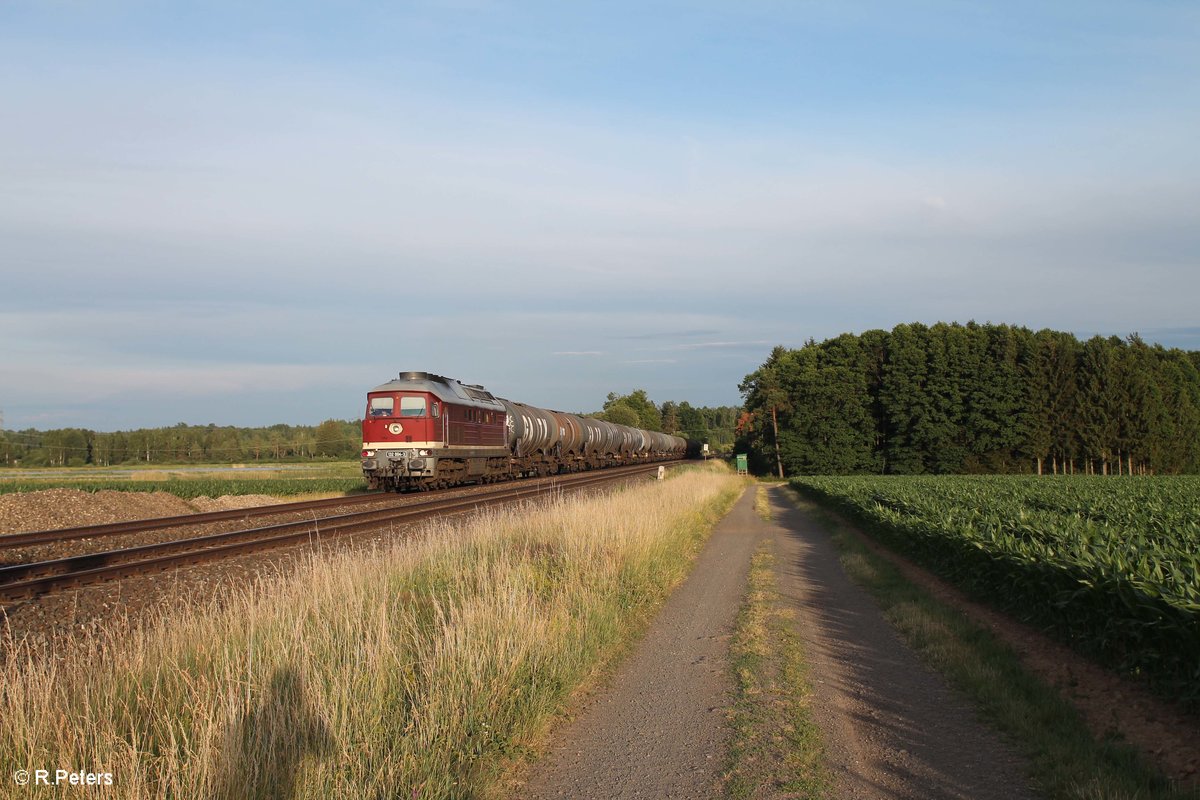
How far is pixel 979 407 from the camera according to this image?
59062 millimetres

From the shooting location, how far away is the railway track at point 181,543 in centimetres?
1100

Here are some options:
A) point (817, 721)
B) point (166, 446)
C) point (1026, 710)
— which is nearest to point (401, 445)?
point (817, 721)

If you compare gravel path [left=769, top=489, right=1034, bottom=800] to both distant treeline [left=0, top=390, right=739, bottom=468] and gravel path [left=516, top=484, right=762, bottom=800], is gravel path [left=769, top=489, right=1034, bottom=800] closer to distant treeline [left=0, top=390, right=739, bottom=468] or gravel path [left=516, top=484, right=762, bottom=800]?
gravel path [left=516, top=484, right=762, bottom=800]

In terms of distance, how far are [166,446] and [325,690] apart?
126m

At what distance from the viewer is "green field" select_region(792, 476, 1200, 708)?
6.44 m

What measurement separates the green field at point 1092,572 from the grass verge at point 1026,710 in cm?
68

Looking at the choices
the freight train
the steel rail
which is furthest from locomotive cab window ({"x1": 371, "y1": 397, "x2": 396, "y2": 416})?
the steel rail

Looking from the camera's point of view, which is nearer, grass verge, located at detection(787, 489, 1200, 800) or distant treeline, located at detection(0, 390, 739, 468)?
grass verge, located at detection(787, 489, 1200, 800)

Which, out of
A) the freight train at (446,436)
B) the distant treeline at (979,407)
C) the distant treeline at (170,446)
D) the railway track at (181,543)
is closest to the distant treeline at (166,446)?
the distant treeline at (170,446)

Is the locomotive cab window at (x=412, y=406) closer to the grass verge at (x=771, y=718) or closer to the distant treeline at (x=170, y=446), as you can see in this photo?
the grass verge at (x=771, y=718)

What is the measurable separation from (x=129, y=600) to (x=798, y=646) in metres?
8.39

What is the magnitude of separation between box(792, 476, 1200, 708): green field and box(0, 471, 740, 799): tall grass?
4.82 meters

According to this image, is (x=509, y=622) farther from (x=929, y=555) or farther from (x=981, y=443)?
(x=981, y=443)

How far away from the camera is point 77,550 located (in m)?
15.3
